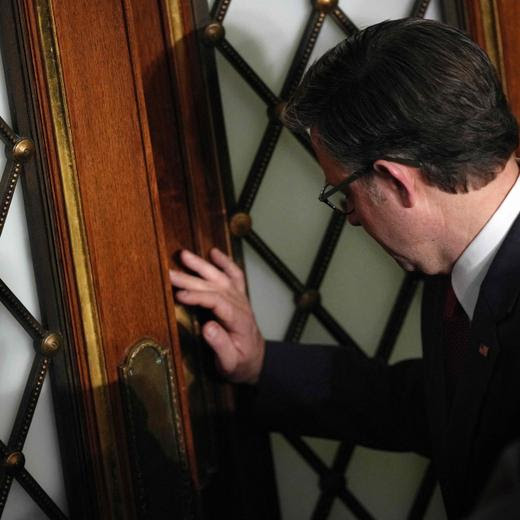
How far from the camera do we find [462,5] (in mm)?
1588

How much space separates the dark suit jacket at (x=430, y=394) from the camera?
4.22 feet

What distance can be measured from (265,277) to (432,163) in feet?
1.33

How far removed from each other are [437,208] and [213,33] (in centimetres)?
44

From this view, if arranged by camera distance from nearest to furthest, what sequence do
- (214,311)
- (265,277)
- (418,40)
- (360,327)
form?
(418,40)
(214,311)
(265,277)
(360,327)

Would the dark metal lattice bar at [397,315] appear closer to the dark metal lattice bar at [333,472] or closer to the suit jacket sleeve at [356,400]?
the suit jacket sleeve at [356,400]

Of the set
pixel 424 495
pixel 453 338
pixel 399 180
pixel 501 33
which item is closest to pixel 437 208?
pixel 399 180

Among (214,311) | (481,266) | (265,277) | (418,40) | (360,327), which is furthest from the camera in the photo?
(360,327)

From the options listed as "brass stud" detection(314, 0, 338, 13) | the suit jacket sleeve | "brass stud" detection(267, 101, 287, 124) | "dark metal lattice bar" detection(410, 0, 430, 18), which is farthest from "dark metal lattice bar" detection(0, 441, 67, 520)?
"dark metal lattice bar" detection(410, 0, 430, 18)

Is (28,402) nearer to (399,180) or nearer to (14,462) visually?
(14,462)

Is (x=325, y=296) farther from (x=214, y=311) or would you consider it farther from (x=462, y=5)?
(x=462, y=5)

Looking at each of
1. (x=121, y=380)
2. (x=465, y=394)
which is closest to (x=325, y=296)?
(x=465, y=394)

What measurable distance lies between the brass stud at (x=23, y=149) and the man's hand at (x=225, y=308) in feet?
0.96

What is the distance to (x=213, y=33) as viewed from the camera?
143cm

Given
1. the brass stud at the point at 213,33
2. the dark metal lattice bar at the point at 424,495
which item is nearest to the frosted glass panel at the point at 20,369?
the brass stud at the point at 213,33
